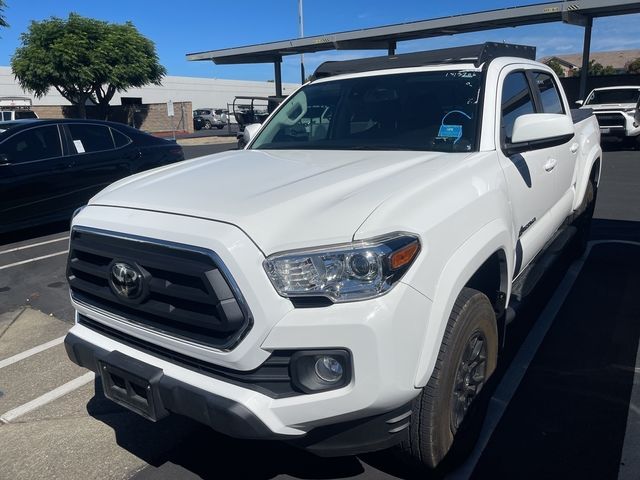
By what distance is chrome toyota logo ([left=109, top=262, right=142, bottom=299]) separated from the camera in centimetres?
230

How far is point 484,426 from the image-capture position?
306 centimetres

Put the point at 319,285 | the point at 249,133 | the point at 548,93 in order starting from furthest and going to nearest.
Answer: the point at 548,93, the point at 249,133, the point at 319,285

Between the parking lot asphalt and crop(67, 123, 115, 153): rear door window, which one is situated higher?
crop(67, 123, 115, 153): rear door window

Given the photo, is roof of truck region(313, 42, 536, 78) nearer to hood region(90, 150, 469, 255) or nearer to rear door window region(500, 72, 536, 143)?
rear door window region(500, 72, 536, 143)

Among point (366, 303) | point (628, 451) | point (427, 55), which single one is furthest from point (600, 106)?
point (366, 303)

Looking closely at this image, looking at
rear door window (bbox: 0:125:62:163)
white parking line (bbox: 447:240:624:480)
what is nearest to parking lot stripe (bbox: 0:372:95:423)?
white parking line (bbox: 447:240:624:480)

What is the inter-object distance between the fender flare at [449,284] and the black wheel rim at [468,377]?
1.04ft

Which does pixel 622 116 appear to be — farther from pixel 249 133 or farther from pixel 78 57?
pixel 78 57

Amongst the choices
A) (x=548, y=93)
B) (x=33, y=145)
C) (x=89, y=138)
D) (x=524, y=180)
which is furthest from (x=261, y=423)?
(x=89, y=138)

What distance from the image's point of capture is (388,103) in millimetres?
3605

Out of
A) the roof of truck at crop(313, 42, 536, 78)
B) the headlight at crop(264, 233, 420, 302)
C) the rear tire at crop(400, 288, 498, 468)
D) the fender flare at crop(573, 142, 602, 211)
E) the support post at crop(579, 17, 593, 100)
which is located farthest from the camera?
the support post at crop(579, 17, 593, 100)

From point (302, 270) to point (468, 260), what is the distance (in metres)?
0.77

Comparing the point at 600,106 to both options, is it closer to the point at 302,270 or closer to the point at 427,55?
the point at 427,55

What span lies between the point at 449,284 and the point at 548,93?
119 inches
